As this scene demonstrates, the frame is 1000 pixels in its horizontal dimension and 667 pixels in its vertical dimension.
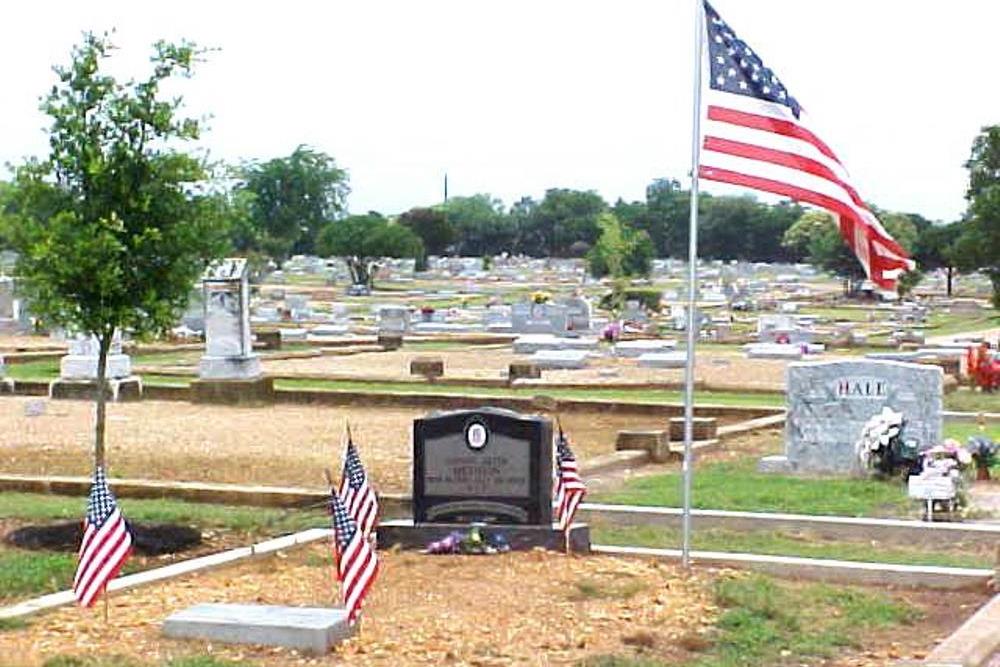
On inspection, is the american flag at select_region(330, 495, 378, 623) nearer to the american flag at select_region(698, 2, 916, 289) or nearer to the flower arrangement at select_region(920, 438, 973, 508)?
the american flag at select_region(698, 2, 916, 289)

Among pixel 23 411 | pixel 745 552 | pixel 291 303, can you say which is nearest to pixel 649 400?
pixel 23 411

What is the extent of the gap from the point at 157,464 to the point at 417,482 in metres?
6.76

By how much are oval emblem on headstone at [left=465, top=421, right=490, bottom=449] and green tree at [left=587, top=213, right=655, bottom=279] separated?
71.8 m

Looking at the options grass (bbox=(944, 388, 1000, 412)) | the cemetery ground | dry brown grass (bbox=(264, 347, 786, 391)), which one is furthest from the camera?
dry brown grass (bbox=(264, 347, 786, 391))

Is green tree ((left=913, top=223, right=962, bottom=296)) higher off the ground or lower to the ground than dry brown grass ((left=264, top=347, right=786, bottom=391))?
higher

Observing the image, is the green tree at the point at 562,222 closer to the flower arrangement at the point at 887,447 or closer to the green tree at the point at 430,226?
the green tree at the point at 430,226

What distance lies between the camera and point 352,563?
8906 millimetres

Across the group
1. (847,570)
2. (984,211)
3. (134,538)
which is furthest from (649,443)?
(984,211)

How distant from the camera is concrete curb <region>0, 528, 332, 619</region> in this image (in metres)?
9.96

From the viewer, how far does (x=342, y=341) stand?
45.1m

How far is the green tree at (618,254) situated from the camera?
87375mm

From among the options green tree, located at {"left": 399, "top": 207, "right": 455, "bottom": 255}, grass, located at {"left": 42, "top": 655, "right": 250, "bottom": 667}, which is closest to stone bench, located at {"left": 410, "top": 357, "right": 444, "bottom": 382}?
grass, located at {"left": 42, "top": 655, "right": 250, "bottom": 667}

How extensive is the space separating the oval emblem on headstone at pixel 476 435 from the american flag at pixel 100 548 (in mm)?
2721

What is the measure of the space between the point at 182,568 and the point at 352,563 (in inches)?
109
